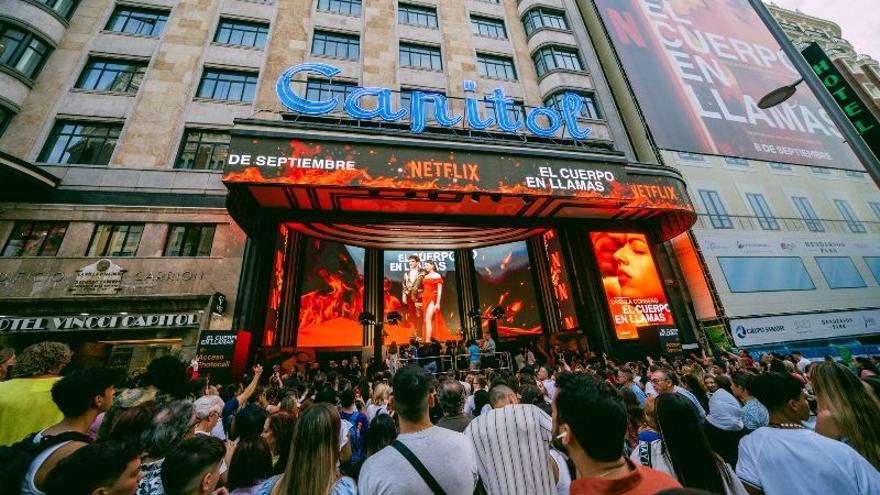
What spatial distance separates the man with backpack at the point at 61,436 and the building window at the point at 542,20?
29704 mm

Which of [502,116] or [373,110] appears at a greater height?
[502,116]

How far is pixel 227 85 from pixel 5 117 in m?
8.93

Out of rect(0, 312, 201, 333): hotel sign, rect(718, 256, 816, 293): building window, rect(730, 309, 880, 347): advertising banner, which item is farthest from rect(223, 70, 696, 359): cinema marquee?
rect(718, 256, 816, 293): building window

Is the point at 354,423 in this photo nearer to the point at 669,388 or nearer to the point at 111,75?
the point at 669,388

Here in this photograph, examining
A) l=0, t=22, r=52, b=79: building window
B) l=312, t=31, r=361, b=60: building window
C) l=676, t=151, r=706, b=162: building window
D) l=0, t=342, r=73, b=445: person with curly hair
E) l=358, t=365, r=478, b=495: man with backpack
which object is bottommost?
l=358, t=365, r=478, b=495: man with backpack

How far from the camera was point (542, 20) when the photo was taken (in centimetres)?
2511

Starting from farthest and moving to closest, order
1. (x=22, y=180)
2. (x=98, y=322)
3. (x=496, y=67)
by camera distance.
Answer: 1. (x=496, y=67)
2. (x=22, y=180)
3. (x=98, y=322)

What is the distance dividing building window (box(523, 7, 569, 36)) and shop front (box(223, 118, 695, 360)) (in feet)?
37.9

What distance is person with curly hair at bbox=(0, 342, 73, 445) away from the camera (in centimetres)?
359

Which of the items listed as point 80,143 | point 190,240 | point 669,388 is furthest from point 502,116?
point 80,143

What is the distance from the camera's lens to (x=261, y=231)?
1500 cm

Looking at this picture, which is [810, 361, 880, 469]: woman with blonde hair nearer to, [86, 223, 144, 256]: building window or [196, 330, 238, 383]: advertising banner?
[196, 330, 238, 383]: advertising banner

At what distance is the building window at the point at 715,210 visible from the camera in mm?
20938

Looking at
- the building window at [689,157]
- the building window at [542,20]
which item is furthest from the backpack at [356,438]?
the building window at [542,20]
